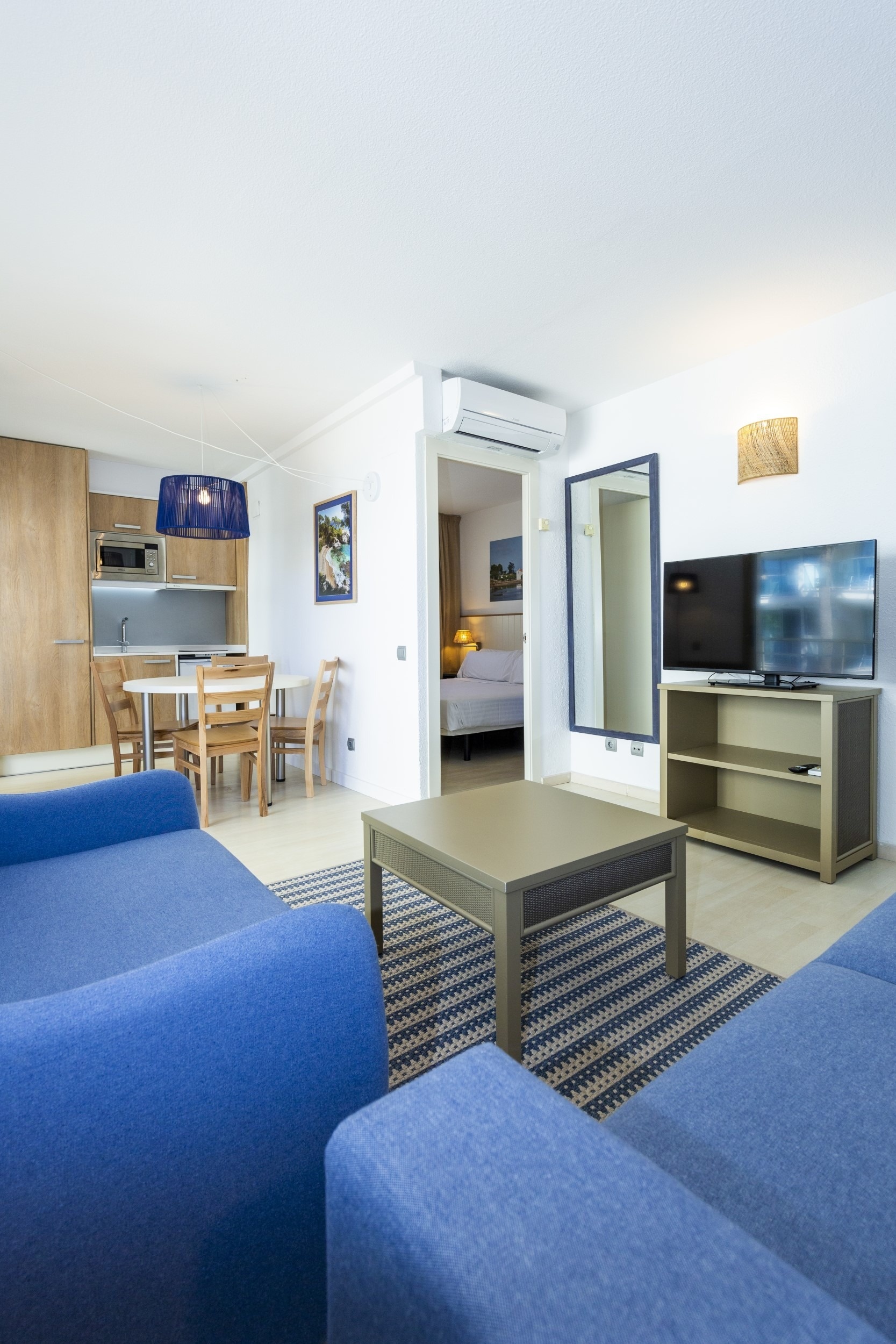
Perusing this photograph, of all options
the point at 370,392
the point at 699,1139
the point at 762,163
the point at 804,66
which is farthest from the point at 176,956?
the point at 370,392

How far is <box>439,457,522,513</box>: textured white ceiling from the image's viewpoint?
603 cm

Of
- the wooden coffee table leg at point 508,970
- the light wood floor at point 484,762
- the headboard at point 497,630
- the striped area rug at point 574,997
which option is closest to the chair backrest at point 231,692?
the light wood floor at point 484,762

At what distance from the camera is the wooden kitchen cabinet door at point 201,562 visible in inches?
229

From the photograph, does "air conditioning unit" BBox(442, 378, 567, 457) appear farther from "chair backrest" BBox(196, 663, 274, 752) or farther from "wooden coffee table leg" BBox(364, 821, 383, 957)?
"wooden coffee table leg" BBox(364, 821, 383, 957)

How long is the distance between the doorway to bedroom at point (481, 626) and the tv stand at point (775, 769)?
1538 millimetres

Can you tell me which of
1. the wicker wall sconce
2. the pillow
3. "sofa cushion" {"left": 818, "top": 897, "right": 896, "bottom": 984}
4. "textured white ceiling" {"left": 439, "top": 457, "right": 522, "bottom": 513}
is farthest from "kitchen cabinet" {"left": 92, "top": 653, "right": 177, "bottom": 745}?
"sofa cushion" {"left": 818, "top": 897, "right": 896, "bottom": 984}

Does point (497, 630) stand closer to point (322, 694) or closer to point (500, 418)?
point (322, 694)

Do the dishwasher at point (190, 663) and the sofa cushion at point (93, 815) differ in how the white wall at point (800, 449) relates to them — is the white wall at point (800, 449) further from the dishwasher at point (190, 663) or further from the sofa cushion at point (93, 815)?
the dishwasher at point (190, 663)

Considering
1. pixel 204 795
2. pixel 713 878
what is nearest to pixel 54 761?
pixel 204 795

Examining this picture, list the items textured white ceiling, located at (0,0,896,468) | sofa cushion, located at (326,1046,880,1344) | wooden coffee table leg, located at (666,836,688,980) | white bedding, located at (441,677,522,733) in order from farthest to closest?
white bedding, located at (441,677,522,733) → wooden coffee table leg, located at (666,836,688,980) → textured white ceiling, located at (0,0,896,468) → sofa cushion, located at (326,1046,880,1344)

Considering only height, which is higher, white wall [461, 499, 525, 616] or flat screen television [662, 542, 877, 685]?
white wall [461, 499, 525, 616]

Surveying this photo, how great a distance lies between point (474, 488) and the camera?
6.68 metres

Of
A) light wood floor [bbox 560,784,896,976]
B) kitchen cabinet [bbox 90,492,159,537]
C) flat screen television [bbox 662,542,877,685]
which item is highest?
kitchen cabinet [bbox 90,492,159,537]

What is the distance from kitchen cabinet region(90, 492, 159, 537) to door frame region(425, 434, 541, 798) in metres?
2.84
